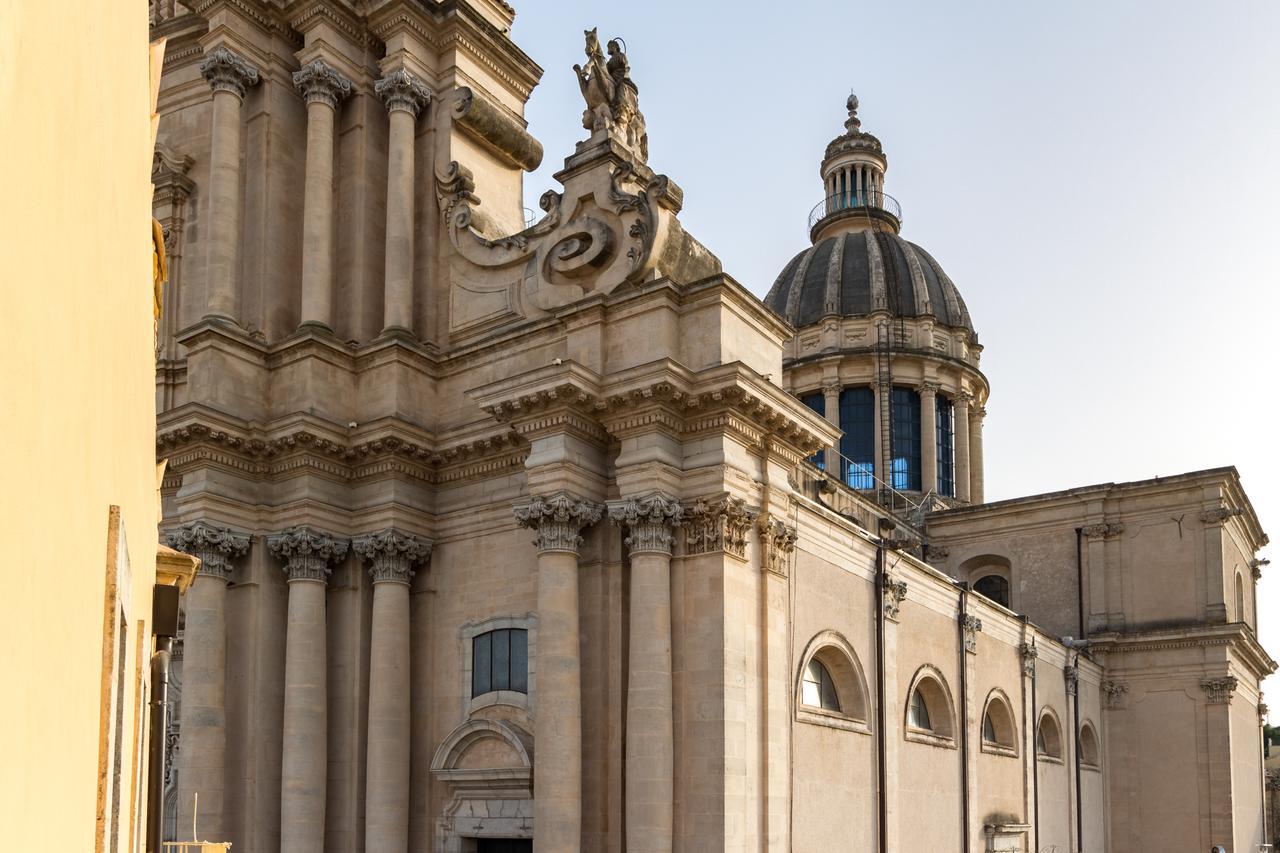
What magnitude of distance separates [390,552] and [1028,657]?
18013 millimetres

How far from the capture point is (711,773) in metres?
19.5

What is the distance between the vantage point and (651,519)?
20.3 metres

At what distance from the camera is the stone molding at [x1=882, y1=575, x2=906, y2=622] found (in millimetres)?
25688

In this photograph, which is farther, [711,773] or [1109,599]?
[1109,599]

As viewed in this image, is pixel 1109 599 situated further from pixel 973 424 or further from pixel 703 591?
pixel 703 591

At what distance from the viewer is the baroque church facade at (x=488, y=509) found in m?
20.4

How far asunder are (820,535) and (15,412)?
2056 cm

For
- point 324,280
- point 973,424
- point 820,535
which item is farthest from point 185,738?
point 973,424

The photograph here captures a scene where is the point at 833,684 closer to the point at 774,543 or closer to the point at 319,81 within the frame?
the point at 774,543

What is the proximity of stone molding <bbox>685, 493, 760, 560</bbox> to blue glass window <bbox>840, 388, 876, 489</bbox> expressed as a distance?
102 feet

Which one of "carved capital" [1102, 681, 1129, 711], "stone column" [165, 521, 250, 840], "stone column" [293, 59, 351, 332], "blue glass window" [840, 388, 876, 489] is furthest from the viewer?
"blue glass window" [840, 388, 876, 489]

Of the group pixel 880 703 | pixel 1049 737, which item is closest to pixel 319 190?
pixel 880 703

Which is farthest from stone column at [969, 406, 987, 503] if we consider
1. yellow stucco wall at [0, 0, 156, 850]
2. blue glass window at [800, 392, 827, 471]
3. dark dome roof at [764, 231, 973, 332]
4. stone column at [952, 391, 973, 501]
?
yellow stucco wall at [0, 0, 156, 850]

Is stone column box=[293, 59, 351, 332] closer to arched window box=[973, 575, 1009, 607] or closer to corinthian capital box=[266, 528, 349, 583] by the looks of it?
corinthian capital box=[266, 528, 349, 583]
